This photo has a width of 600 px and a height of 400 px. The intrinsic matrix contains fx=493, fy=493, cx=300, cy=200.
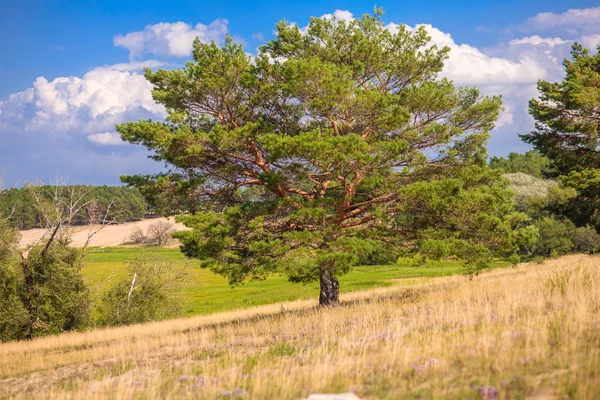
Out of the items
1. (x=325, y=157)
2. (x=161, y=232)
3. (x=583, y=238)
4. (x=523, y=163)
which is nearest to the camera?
(x=325, y=157)

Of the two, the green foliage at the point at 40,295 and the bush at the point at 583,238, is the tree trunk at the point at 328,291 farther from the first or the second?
the bush at the point at 583,238

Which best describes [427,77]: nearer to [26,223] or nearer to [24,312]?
[24,312]

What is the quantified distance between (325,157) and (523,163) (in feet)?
411

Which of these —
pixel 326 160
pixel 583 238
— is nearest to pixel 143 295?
pixel 326 160

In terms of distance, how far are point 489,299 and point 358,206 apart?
7466 mm

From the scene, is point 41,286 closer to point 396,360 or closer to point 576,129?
point 396,360

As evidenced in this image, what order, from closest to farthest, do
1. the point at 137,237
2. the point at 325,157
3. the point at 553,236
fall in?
1. the point at 325,157
2. the point at 553,236
3. the point at 137,237

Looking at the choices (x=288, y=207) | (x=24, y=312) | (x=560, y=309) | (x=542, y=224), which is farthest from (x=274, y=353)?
(x=542, y=224)

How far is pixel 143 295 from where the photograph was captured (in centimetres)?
3228

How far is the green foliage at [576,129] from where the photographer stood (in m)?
23.6

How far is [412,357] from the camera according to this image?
7.27m

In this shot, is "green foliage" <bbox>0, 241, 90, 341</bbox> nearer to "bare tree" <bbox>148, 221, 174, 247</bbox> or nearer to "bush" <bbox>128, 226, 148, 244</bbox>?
"bare tree" <bbox>148, 221, 174, 247</bbox>

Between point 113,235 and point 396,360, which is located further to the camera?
point 113,235

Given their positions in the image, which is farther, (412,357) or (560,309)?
(560,309)
